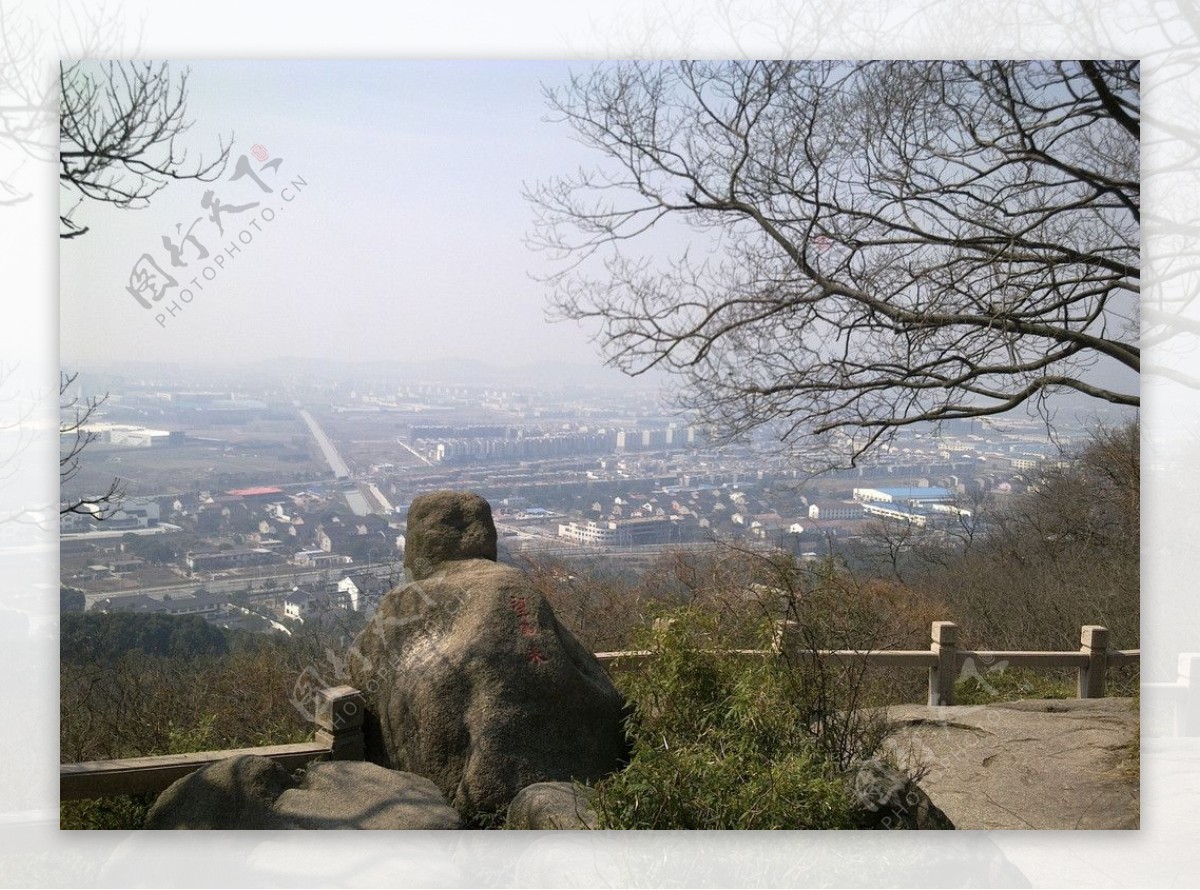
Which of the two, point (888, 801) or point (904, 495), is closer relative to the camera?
point (888, 801)

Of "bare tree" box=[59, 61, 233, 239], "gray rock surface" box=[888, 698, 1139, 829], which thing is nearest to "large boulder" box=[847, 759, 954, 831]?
"gray rock surface" box=[888, 698, 1139, 829]

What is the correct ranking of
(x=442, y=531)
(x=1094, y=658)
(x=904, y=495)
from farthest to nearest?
(x=1094, y=658)
(x=904, y=495)
(x=442, y=531)

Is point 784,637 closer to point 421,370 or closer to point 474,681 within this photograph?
point 474,681

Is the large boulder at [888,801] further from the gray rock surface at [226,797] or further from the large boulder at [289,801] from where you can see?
the gray rock surface at [226,797]

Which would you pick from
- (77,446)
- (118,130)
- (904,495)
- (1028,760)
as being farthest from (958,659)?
(118,130)

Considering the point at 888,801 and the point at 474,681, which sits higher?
the point at 474,681

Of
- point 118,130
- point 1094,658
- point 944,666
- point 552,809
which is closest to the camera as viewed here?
point 552,809
